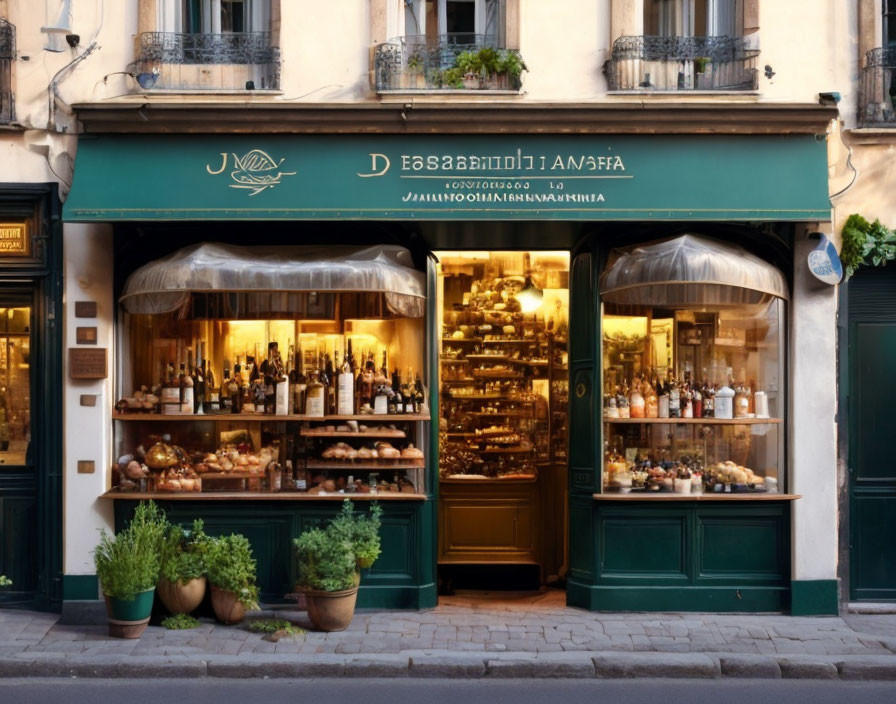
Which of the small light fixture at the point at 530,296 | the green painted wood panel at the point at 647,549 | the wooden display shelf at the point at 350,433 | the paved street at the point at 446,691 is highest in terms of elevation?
the small light fixture at the point at 530,296

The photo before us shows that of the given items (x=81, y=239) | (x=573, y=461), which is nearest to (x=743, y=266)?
Answer: (x=573, y=461)

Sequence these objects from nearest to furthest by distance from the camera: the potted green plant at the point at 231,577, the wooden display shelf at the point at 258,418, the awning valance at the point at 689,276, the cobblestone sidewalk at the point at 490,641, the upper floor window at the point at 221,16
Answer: the cobblestone sidewalk at the point at 490,641, the potted green plant at the point at 231,577, the awning valance at the point at 689,276, the wooden display shelf at the point at 258,418, the upper floor window at the point at 221,16

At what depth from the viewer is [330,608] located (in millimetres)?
9234

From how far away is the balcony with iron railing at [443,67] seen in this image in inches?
392

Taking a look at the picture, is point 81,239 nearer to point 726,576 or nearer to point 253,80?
point 253,80

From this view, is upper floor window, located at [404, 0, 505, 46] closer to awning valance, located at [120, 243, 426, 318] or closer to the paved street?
awning valance, located at [120, 243, 426, 318]

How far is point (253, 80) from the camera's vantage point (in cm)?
1017

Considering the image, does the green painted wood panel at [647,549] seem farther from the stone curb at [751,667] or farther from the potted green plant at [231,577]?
the potted green plant at [231,577]

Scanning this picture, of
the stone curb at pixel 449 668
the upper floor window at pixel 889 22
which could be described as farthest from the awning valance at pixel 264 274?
the upper floor window at pixel 889 22

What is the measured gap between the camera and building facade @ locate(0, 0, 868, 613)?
32.0 feet

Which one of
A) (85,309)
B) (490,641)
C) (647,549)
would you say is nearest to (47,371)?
(85,309)

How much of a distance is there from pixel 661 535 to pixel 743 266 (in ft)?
8.76

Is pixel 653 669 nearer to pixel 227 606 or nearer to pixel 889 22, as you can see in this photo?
pixel 227 606

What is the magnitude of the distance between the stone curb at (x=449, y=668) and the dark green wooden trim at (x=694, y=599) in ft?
5.06
